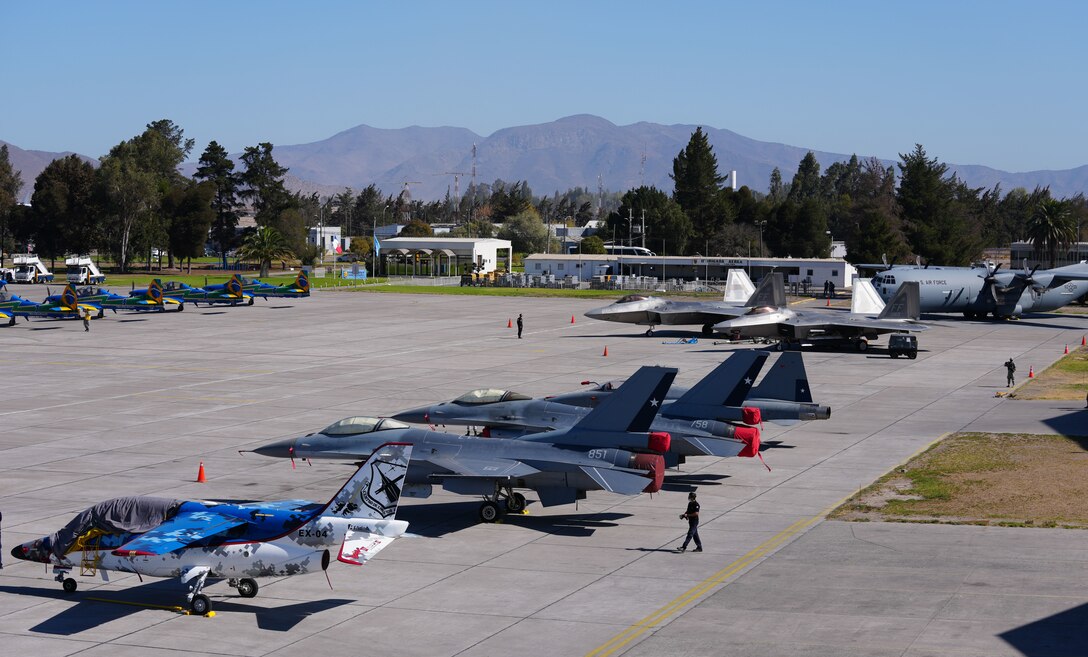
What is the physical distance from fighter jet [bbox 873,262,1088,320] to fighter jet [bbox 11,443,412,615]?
6490 centimetres

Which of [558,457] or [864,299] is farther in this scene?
A: [864,299]

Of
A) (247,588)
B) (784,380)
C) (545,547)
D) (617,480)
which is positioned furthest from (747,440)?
(247,588)

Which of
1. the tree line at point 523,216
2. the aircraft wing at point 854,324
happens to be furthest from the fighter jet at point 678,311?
the tree line at point 523,216

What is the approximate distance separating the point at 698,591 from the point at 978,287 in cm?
6676

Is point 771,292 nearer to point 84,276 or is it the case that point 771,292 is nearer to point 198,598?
point 198,598

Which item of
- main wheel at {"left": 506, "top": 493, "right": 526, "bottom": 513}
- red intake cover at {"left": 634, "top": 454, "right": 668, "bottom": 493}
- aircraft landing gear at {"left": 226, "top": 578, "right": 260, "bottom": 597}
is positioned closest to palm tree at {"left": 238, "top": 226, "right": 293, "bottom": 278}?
main wheel at {"left": 506, "top": 493, "right": 526, "bottom": 513}

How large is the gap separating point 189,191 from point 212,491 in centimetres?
11992

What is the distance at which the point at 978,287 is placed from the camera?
8131cm

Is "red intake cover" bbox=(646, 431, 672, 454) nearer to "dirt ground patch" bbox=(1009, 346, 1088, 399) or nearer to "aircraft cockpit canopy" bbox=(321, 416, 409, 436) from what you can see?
"aircraft cockpit canopy" bbox=(321, 416, 409, 436)

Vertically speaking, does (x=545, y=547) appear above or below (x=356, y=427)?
below

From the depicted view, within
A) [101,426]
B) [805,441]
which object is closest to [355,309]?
[101,426]

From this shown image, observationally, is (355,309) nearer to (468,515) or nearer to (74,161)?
(468,515)

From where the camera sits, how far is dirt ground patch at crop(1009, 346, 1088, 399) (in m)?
47.2

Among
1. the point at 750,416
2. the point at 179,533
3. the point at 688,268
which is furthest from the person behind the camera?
the point at 688,268
